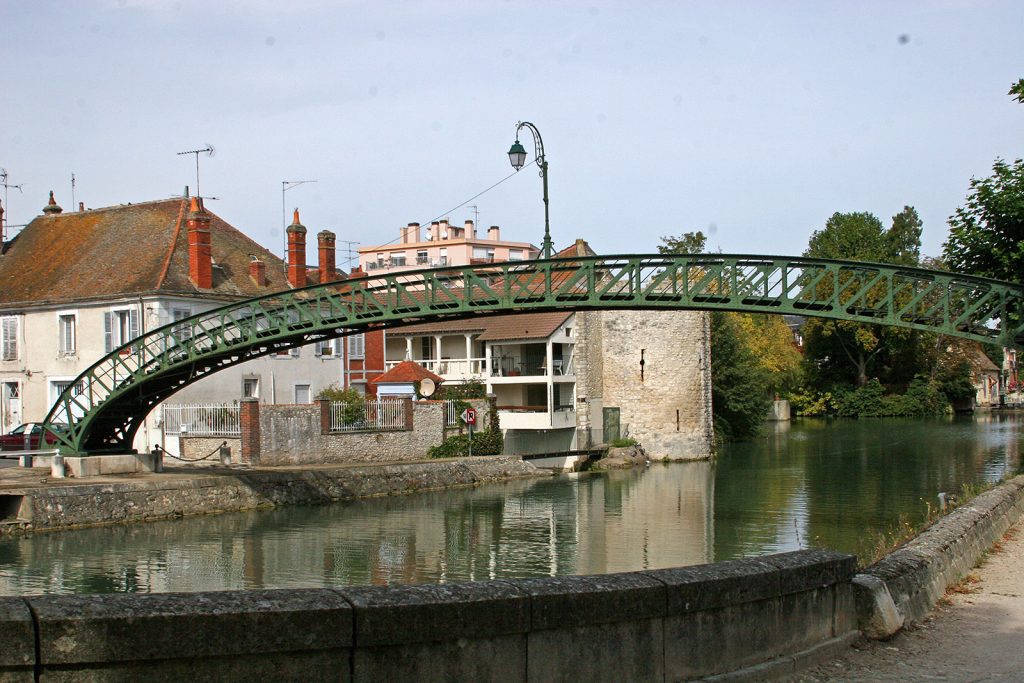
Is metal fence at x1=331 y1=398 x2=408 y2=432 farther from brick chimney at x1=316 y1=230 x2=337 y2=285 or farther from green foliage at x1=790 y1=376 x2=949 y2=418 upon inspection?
green foliage at x1=790 y1=376 x2=949 y2=418

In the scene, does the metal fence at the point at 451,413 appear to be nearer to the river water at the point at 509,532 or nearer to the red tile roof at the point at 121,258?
the river water at the point at 509,532

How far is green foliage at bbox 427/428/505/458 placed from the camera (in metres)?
34.7

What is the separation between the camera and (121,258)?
1396 inches

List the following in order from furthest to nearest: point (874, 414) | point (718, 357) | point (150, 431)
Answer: point (874, 414), point (718, 357), point (150, 431)

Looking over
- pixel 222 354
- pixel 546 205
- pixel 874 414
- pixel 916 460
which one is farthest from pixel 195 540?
pixel 874 414

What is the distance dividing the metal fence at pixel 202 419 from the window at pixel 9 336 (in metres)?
6.63

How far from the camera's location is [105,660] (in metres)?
4.72

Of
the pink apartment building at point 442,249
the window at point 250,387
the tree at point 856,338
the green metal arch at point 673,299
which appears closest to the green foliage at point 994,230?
the green metal arch at point 673,299

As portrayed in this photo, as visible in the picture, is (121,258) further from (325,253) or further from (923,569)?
(923,569)

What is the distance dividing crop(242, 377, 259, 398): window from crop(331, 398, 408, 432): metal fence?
4148mm

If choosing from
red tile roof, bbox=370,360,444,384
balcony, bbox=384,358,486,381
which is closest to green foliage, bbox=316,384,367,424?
red tile roof, bbox=370,360,444,384

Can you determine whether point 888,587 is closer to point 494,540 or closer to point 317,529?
point 494,540

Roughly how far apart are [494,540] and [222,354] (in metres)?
7.72

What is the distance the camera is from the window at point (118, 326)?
110 feet
